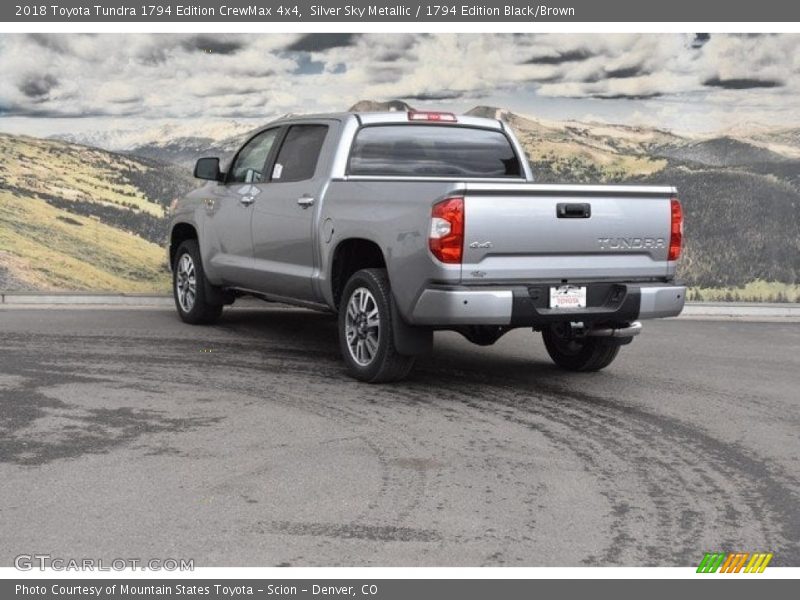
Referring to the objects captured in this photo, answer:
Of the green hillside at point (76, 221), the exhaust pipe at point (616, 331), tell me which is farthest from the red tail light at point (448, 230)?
the green hillside at point (76, 221)

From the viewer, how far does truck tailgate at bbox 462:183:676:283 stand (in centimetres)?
802

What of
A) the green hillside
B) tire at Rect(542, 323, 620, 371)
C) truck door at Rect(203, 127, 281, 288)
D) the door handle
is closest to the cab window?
truck door at Rect(203, 127, 281, 288)

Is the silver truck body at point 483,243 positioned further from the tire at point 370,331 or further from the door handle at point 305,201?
the tire at point 370,331

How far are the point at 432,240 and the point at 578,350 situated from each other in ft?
7.42

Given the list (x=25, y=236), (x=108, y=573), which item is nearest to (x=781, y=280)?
(x=25, y=236)

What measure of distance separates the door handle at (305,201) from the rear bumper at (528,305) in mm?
1729

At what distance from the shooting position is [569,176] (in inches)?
610

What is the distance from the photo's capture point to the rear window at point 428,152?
9.67 m

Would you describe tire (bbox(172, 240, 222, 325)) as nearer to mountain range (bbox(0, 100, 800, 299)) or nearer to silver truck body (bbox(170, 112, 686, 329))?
silver truck body (bbox(170, 112, 686, 329))

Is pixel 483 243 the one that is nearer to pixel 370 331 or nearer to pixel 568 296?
pixel 568 296

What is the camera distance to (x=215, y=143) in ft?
48.3

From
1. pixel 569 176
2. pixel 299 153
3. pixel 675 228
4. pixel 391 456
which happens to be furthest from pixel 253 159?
pixel 569 176
